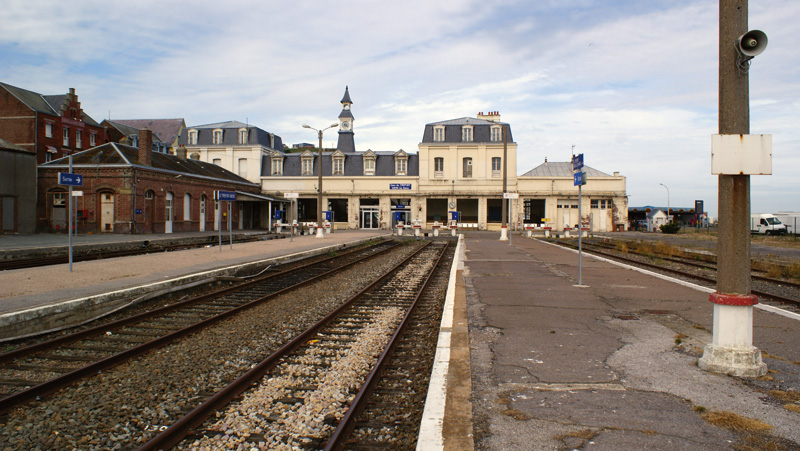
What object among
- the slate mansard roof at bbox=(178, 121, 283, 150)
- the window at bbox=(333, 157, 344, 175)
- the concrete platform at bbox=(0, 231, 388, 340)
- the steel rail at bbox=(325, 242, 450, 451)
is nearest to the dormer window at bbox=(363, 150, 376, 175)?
the window at bbox=(333, 157, 344, 175)

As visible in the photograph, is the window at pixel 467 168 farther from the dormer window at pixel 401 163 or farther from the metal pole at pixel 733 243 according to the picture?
the metal pole at pixel 733 243

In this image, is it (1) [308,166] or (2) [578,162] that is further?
(1) [308,166]

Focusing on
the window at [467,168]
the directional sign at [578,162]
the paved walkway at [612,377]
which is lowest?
the paved walkway at [612,377]

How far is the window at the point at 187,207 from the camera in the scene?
123ft

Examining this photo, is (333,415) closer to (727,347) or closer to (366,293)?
(727,347)

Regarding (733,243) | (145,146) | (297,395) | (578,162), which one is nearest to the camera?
(297,395)

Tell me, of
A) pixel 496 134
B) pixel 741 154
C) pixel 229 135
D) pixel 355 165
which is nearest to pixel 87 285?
pixel 741 154

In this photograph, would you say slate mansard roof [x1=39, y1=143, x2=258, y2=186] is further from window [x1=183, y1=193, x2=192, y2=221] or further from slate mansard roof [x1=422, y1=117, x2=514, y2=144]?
slate mansard roof [x1=422, y1=117, x2=514, y2=144]

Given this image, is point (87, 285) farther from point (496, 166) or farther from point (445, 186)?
point (496, 166)

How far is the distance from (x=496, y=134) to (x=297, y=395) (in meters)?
49.3

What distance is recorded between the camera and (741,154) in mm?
4547

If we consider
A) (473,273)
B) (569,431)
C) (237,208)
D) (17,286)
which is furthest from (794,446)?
(237,208)

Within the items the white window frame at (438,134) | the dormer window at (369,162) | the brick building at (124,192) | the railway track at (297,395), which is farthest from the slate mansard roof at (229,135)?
the railway track at (297,395)

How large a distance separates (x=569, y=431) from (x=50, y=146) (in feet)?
167
